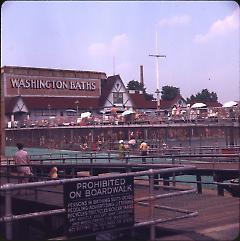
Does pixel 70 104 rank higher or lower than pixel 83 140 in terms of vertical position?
higher

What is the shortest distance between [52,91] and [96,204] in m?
1.07

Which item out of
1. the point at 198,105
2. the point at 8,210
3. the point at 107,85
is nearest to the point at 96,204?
the point at 8,210

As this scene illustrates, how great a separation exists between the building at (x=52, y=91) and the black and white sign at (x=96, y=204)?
0.83 m

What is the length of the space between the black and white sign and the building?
2.71ft

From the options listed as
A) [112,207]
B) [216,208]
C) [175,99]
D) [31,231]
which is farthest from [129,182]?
[175,99]

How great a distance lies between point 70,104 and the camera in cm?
465

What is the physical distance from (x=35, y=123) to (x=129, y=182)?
1.05 meters

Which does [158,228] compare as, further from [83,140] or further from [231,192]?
[231,192]

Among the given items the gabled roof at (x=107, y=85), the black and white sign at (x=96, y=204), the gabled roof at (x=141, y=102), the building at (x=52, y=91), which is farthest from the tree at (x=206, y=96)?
the black and white sign at (x=96, y=204)

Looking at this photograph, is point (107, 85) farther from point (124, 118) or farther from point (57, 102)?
point (124, 118)

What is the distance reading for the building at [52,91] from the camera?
155 inches

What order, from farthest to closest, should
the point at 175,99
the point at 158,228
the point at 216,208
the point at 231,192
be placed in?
the point at 231,192
the point at 175,99
the point at 216,208
the point at 158,228

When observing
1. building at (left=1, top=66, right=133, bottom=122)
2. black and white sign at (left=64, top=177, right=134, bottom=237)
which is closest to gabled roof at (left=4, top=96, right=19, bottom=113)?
building at (left=1, top=66, right=133, bottom=122)

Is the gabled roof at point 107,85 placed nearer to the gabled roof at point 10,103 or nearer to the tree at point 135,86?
the tree at point 135,86
